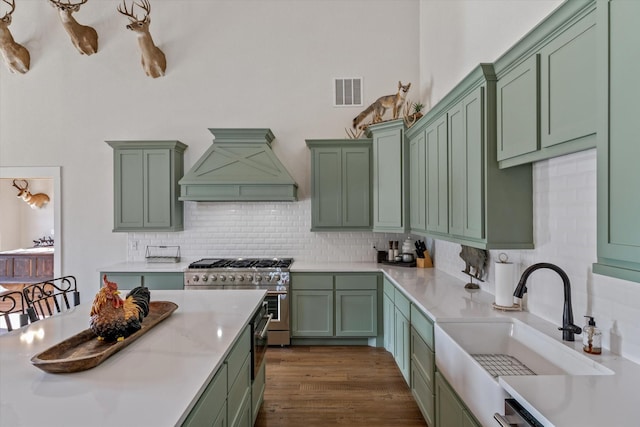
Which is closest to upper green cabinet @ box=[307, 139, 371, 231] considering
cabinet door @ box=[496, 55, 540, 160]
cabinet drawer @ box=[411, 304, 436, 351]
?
cabinet drawer @ box=[411, 304, 436, 351]

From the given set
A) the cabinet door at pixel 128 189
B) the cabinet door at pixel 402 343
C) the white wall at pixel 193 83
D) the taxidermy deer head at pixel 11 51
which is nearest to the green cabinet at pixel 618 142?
the cabinet door at pixel 402 343

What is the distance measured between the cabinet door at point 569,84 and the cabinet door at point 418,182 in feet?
5.30

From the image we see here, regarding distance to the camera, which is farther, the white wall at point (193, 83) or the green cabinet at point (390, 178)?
the white wall at point (193, 83)

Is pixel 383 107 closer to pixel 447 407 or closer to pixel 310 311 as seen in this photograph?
pixel 310 311

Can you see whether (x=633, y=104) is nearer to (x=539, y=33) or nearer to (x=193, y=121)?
(x=539, y=33)

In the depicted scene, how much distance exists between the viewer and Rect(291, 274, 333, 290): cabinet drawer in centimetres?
388

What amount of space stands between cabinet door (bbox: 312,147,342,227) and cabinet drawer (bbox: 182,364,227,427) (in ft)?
9.11

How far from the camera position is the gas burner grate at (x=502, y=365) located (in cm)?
176

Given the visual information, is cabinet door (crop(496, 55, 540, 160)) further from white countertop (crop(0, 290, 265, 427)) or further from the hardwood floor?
the hardwood floor

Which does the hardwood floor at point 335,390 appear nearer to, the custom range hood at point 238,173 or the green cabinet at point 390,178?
the green cabinet at point 390,178

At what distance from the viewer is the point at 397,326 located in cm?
318

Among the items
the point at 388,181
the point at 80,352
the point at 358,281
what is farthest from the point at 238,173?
the point at 80,352

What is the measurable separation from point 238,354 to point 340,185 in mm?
2713

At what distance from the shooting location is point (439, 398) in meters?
2.04
